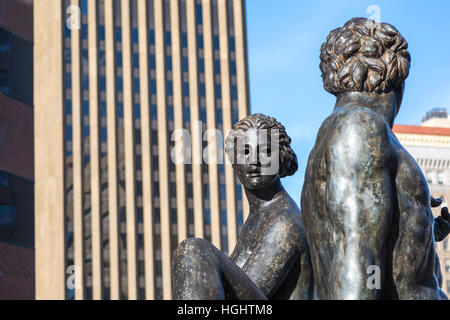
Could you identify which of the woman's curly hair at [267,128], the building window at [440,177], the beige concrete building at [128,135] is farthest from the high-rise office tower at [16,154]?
the building window at [440,177]

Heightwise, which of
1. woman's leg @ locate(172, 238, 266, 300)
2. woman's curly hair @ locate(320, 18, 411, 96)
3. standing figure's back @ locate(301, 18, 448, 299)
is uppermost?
woman's curly hair @ locate(320, 18, 411, 96)

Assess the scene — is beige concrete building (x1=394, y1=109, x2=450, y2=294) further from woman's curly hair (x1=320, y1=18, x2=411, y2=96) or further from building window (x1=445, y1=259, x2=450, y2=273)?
woman's curly hair (x1=320, y1=18, x2=411, y2=96)

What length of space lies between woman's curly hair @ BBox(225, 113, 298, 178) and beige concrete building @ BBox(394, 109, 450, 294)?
3446 inches

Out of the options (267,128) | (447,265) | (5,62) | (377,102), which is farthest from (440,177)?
(377,102)

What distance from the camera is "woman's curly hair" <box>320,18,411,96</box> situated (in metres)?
4.16

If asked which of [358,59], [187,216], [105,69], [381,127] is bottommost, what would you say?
[381,127]

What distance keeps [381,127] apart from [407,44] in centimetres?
50

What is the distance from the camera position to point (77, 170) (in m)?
75.5

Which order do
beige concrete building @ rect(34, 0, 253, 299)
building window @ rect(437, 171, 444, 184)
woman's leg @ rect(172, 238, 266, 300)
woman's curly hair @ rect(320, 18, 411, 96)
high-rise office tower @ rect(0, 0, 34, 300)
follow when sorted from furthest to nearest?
building window @ rect(437, 171, 444, 184) → beige concrete building @ rect(34, 0, 253, 299) → high-rise office tower @ rect(0, 0, 34, 300) → woman's curly hair @ rect(320, 18, 411, 96) → woman's leg @ rect(172, 238, 266, 300)

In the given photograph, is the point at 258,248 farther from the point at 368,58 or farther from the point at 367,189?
the point at 368,58

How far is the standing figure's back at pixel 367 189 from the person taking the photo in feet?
12.6

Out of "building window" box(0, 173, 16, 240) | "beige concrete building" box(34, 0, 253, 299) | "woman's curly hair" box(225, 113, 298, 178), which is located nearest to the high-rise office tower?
"building window" box(0, 173, 16, 240)
